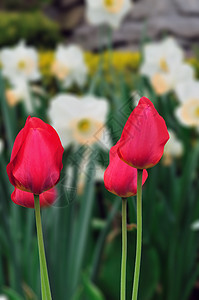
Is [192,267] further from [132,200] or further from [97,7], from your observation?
[132,200]

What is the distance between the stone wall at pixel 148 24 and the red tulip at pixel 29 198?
19.2 ft

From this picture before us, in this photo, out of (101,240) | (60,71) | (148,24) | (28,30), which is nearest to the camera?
(101,240)

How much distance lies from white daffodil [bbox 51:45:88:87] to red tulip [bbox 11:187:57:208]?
5.51 ft

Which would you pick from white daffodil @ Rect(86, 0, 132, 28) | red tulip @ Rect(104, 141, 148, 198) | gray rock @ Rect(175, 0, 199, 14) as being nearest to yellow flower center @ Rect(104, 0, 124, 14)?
white daffodil @ Rect(86, 0, 132, 28)

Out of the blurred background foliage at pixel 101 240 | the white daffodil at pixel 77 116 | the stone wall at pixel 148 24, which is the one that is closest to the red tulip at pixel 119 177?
the blurred background foliage at pixel 101 240

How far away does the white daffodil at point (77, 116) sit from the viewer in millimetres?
1088

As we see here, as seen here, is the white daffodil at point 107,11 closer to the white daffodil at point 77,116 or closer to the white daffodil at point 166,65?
the white daffodil at point 166,65

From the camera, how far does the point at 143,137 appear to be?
19cm

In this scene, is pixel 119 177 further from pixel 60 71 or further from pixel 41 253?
pixel 60 71

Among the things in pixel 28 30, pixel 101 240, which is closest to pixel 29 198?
pixel 101 240

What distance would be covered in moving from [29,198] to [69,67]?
171cm

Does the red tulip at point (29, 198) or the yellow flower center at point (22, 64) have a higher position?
the yellow flower center at point (22, 64)

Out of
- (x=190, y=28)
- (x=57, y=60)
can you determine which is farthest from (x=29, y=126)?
(x=190, y=28)

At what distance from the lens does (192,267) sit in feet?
4.79
